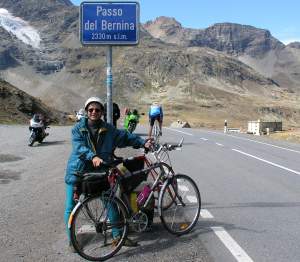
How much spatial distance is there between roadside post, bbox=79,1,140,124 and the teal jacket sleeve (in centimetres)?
575

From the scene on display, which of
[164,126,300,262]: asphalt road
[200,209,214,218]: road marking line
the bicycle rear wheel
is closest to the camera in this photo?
the bicycle rear wheel

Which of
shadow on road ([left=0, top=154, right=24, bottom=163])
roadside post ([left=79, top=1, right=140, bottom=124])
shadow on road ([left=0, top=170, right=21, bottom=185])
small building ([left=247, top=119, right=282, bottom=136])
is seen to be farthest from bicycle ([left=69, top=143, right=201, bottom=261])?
small building ([left=247, top=119, right=282, bottom=136])

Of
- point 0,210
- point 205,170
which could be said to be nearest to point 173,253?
point 0,210

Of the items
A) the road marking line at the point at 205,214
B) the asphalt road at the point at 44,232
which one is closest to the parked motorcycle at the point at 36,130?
the asphalt road at the point at 44,232

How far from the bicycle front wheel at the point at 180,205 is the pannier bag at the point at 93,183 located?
107 centimetres

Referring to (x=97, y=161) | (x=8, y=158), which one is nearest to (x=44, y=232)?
(x=97, y=161)

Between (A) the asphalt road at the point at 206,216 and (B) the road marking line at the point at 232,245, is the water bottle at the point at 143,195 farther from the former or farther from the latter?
(B) the road marking line at the point at 232,245

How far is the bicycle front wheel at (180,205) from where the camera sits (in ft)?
23.6

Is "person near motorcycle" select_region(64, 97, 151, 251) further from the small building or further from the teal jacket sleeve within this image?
the small building

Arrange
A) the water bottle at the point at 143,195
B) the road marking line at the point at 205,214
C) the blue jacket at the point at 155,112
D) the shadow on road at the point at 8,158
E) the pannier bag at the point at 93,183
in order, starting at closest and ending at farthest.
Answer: the pannier bag at the point at 93,183
the water bottle at the point at 143,195
the road marking line at the point at 205,214
the shadow on road at the point at 8,158
the blue jacket at the point at 155,112

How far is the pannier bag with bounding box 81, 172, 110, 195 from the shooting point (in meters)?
6.23

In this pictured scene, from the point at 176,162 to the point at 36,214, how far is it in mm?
7577

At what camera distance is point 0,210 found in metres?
8.75

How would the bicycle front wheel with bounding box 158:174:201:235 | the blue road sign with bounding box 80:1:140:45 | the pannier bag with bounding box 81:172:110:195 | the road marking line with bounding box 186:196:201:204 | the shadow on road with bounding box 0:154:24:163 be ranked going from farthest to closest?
the shadow on road with bounding box 0:154:24:163 < the blue road sign with bounding box 80:1:140:45 < the road marking line with bounding box 186:196:201:204 < the bicycle front wheel with bounding box 158:174:201:235 < the pannier bag with bounding box 81:172:110:195
